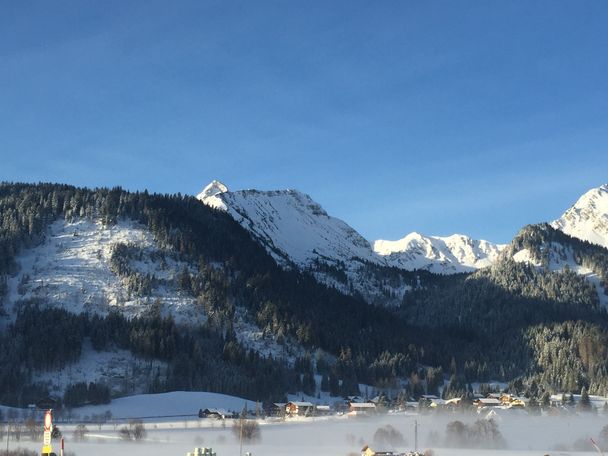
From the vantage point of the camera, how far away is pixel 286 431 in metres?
141

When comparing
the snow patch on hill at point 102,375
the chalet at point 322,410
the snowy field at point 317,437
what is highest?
the snow patch on hill at point 102,375

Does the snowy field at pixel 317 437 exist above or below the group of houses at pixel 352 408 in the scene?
below

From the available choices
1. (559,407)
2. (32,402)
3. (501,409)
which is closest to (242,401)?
(32,402)

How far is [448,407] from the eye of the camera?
639 feet

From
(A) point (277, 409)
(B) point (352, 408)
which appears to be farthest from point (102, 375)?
(B) point (352, 408)

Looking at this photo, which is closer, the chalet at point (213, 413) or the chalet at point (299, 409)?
the chalet at point (213, 413)

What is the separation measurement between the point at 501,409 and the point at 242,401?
5810 cm

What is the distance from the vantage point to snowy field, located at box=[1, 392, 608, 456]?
356ft

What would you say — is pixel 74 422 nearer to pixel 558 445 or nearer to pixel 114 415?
pixel 114 415

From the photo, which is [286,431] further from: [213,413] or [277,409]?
[277,409]

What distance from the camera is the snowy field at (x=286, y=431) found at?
356ft

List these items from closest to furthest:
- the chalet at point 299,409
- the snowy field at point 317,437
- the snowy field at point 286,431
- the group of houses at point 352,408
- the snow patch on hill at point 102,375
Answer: the snowy field at point 317,437 < the snowy field at point 286,431 < the group of houses at point 352,408 < the chalet at point 299,409 < the snow patch on hill at point 102,375

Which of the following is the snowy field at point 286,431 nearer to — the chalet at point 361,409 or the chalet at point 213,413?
the chalet at point 213,413

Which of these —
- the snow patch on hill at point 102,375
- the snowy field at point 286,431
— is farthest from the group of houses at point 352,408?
the snow patch on hill at point 102,375
